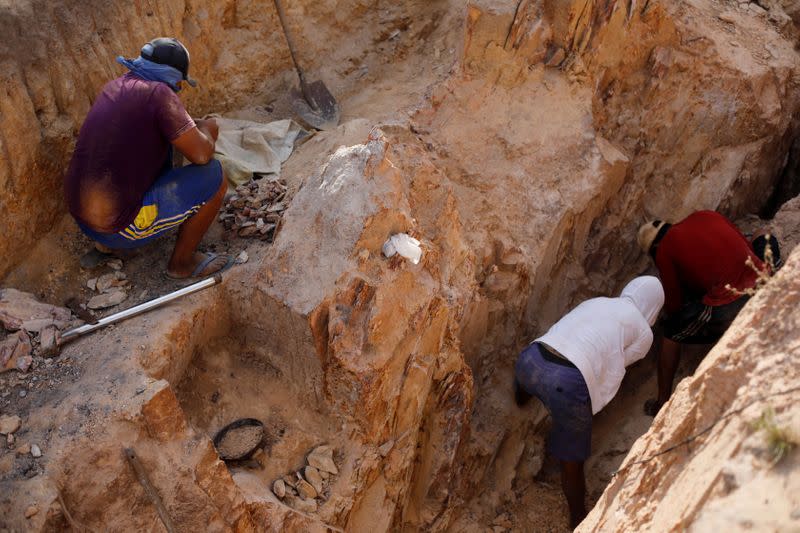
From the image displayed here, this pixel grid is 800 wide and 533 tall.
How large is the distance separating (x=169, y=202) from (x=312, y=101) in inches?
61.9

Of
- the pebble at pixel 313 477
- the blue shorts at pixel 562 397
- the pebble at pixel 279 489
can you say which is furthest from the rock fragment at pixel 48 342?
the blue shorts at pixel 562 397

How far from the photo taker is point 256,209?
154 inches

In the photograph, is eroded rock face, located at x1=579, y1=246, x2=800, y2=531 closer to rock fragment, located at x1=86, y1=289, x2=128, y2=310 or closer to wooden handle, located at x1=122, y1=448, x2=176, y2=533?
wooden handle, located at x1=122, y1=448, x2=176, y2=533

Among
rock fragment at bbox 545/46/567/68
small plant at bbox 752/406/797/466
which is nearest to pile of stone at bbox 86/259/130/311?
small plant at bbox 752/406/797/466

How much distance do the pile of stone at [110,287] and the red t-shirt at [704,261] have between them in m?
3.17

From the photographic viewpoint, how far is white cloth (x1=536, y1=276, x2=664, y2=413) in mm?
3898

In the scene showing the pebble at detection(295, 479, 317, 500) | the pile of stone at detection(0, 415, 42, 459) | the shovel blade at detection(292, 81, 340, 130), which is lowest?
the pebble at detection(295, 479, 317, 500)

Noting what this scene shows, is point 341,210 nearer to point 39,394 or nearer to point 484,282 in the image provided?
point 484,282

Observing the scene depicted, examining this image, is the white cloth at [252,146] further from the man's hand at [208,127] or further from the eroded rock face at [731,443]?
Result: the eroded rock face at [731,443]

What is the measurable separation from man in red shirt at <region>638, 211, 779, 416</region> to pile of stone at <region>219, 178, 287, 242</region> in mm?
2400

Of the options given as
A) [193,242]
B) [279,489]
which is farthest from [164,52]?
[279,489]

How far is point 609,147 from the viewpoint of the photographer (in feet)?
16.1

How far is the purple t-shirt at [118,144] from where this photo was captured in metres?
3.35

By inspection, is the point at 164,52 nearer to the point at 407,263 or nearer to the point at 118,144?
the point at 118,144
